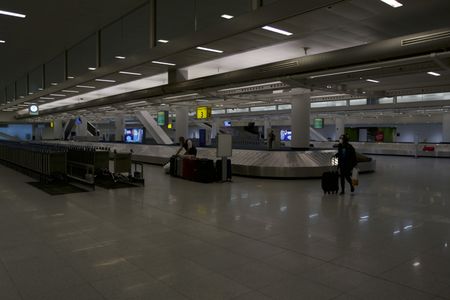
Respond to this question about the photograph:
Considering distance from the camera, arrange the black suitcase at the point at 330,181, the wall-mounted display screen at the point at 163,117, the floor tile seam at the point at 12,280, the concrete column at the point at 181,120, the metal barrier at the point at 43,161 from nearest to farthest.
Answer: the floor tile seam at the point at 12,280, the black suitcase at the point at 330,181, the metal barrier at the point at 43,161, the concrete column at the point at 181,120, the wall-mounted display screen at the point at 163,117

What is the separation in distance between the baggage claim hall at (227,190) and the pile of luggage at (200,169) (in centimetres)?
7

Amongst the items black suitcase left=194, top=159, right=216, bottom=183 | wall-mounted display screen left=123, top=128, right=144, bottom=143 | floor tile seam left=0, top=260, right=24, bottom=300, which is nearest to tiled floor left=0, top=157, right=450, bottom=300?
floor tile seam left=0, top=260, right=24, bottom=300

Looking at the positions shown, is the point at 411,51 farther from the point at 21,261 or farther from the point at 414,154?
the point at 414,154

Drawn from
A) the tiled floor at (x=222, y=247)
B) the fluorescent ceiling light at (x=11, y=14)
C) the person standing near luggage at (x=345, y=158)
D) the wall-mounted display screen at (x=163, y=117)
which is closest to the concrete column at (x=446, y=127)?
the wall-mounted display screen at (x=163, y=117)

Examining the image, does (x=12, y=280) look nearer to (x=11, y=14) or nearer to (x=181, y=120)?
(x=11, y=14)

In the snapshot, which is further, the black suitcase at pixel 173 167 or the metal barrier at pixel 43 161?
the black suitcase at pixel 173 167

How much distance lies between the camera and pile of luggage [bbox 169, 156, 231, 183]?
42.9 feet

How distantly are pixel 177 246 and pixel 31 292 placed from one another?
85.5 inches

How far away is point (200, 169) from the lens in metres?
13.2

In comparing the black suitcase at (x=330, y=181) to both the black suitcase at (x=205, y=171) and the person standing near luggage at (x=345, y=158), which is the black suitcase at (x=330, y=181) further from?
the black suitcase at (x=205, y=171)

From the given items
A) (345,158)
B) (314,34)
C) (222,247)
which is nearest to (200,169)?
(345,158)

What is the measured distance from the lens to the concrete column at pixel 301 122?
19953mm

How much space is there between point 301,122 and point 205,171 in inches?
362

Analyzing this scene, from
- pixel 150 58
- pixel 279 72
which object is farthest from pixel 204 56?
pixel 279 72
